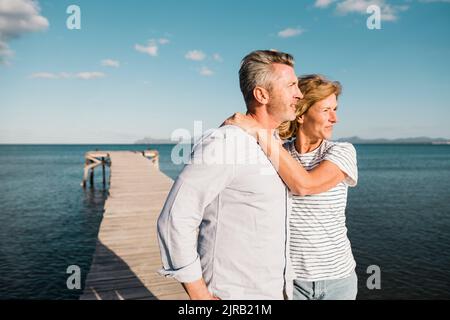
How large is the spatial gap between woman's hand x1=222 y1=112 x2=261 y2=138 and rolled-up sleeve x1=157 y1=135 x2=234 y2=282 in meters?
0.22

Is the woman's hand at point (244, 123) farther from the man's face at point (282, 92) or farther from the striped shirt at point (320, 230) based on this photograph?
the striped shirt at point (320, 230)

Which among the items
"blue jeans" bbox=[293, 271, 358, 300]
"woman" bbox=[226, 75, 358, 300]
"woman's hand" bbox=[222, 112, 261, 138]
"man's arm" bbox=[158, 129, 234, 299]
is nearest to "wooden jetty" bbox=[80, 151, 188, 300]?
"blue jeans" bbox=[293, 271, 358, 300]

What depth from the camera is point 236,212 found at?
178 centimetres

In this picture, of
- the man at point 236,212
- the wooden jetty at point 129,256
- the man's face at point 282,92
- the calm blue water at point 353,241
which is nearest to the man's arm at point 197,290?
the man at point 236,212

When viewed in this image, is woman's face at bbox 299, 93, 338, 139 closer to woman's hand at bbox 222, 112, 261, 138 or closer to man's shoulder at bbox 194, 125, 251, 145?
woman's hand at bbox 222, 112, 261, 138

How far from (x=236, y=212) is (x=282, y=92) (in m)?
0.79

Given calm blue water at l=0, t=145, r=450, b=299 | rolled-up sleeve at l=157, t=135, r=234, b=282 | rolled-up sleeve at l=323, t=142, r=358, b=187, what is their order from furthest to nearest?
calm blue water at l=0, t=145, r=450, b=299
rolled-up sleeve at l=323, t=142, r=358, b=187
rolled-up sleeve at l=157, t=135, r=234, b=282

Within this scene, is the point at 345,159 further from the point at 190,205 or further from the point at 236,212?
the point at 190,205

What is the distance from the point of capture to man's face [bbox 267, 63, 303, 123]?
1.97 metres

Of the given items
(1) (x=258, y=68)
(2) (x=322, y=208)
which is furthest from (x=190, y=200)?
(2) (x=322, y=208)

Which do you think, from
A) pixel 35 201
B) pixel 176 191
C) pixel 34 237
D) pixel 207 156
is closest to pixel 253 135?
pixel 207 156

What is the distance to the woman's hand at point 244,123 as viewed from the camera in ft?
6.17

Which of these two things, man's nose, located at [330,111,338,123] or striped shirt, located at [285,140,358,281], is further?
man's nose, located at [330,111,338,123]
